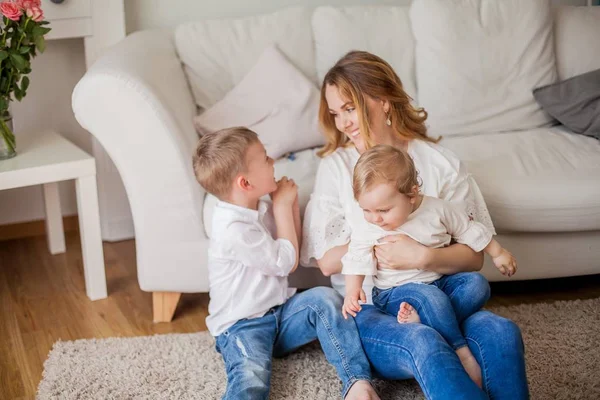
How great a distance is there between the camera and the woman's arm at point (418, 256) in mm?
1965

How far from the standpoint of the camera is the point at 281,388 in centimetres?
213

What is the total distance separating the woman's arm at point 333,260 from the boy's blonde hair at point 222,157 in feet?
1.03

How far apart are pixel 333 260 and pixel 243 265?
24cm

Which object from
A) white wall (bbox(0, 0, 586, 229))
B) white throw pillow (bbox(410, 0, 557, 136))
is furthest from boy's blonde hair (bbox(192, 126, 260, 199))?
white wall (bbox(0, 0, 586, 229))

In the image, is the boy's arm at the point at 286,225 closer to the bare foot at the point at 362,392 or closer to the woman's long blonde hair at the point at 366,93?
the woman's long blonde hair at the point at 366,93

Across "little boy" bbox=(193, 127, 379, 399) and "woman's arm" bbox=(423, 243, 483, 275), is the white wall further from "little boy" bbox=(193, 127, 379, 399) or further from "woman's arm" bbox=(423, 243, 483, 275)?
"woman's arm" bbox=(423, 243, 483, 275)

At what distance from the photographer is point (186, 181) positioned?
241cm

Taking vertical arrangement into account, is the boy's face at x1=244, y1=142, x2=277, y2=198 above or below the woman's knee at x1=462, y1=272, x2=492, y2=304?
above

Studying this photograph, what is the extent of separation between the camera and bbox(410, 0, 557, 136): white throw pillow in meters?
3.01

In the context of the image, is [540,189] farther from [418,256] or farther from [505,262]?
[418,256]

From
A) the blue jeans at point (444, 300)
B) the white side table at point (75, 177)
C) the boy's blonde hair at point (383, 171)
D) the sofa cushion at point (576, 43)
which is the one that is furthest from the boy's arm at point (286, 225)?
the sofa cushion at point (576, 43)

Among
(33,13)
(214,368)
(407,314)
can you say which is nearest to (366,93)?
(407,314)

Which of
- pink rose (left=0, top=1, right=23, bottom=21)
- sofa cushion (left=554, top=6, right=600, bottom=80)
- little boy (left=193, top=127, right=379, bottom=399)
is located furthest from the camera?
sofa cushion (left=554, top=6, right=600, bottom=80)

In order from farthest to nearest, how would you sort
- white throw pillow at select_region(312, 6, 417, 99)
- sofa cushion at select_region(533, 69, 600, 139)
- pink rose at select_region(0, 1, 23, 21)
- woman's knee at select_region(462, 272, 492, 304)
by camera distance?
1. white throw pillow at select_region(312, 6, 417, 99)
2. sofa cushion at select_region(533, 69, 600, 139)
3. pink rose at select_region(0, 1, 23, 21)
4. woman's knee at select_region(462, 272, 492, 304)
